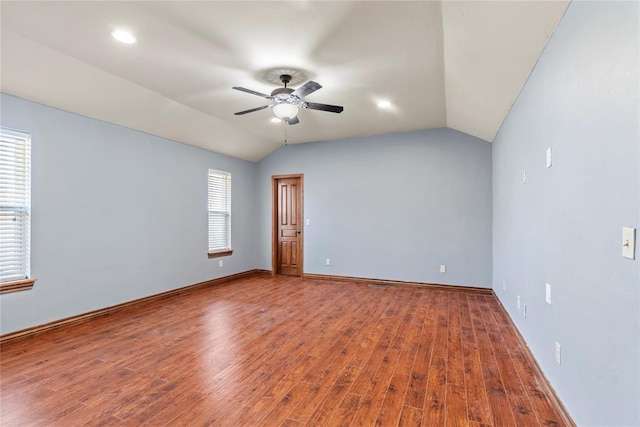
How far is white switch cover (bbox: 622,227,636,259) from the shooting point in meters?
1.17

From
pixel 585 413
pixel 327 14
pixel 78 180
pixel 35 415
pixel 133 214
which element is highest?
pixel 327 14

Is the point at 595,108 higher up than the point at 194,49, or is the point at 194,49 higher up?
the point at 194,49

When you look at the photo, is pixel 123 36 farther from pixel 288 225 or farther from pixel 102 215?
pixel 288 225

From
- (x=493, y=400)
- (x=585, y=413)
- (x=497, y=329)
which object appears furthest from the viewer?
(x=497, y=329)

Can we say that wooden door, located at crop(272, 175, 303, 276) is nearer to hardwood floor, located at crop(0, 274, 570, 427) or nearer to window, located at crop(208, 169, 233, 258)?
window, located at crop(208, 169, 233, 258)

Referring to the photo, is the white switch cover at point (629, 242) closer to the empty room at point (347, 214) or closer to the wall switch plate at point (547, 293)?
the empty room at point (347, 214)

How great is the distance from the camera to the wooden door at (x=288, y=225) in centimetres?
658

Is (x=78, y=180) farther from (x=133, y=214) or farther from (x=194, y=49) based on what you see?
(x=194, y=49)

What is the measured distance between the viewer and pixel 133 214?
4359mm

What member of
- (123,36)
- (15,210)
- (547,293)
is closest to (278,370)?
(547,293)

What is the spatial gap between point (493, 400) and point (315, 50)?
9.95ft

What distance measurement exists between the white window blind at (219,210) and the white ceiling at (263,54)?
Answer: 5.47 ft

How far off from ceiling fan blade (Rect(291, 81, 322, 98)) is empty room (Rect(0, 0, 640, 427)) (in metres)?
0.05

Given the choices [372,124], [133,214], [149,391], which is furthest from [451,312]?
[133,214]
